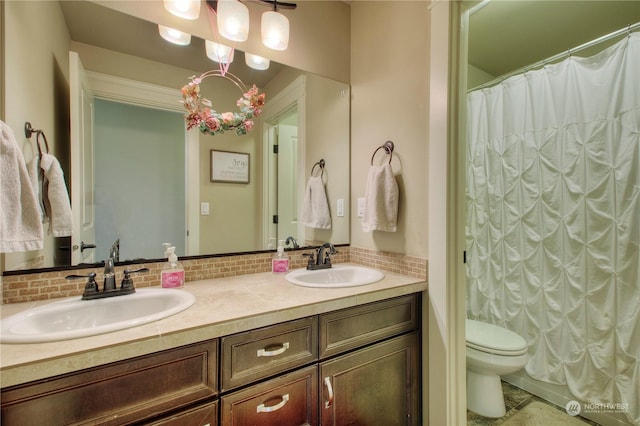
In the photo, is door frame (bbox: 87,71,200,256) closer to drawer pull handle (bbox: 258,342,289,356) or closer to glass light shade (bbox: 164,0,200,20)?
glass light shade (bbox: 164,0,200,20)

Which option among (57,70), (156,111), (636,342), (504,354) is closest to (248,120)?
(156,111)

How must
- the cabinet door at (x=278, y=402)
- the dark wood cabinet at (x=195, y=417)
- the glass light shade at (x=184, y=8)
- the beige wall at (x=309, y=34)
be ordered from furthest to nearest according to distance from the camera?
the beige wall at (x=309, y=34) → the glass light shade at (x=184, y=8) → the cabinet door at (x=278, y=402) → the dark wood cabinet at (x=195, y=417)

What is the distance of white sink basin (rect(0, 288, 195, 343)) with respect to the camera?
0.72m

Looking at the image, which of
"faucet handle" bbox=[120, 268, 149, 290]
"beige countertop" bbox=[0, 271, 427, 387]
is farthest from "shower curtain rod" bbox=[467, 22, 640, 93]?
"faucet handle" bbox=[120, 268, 149, 290]

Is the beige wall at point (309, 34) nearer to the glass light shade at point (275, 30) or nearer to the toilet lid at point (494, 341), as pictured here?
the glass light shade at point (275, 30)

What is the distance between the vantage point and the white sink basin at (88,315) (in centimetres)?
72

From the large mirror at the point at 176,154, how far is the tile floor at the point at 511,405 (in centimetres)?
125

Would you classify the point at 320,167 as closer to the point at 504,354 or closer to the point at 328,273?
the point at 328,273

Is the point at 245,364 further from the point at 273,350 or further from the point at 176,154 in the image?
the point at 176,154

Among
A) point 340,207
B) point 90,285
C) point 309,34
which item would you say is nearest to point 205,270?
point 90,285

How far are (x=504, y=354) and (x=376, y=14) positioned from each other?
2036 millimetres

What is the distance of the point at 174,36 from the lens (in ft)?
4.37

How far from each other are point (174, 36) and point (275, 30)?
485 millimetres

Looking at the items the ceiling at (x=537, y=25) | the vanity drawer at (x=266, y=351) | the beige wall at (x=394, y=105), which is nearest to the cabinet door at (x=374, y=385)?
the vanity drawer at (x=266, y=351)
